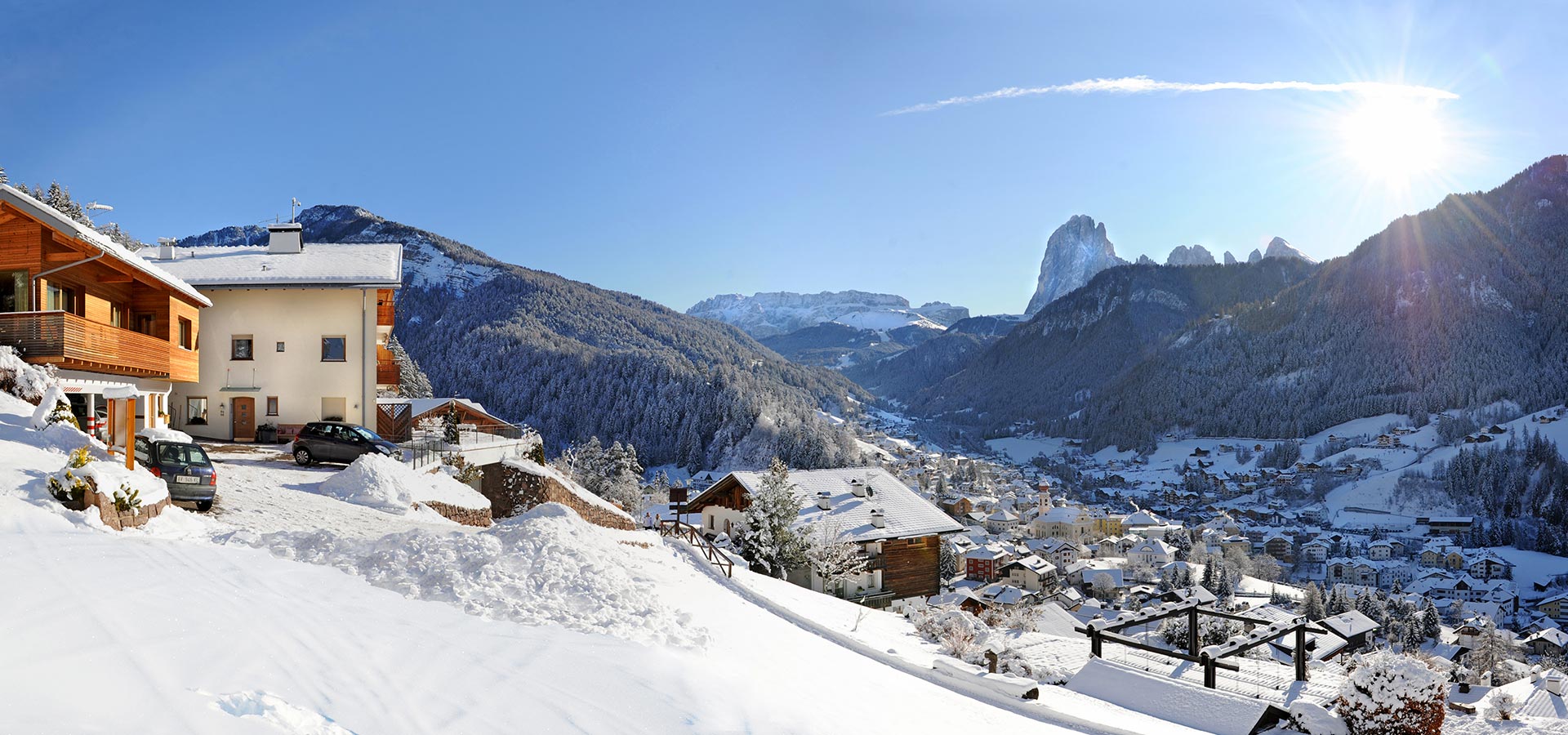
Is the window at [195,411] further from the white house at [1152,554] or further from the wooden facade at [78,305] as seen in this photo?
the white house at [1152,554]

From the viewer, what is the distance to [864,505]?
3531cm

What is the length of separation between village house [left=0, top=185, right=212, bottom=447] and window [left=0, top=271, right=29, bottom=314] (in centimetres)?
2

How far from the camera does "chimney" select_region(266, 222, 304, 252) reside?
2883 centimetres

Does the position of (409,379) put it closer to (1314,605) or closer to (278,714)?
(278,714)

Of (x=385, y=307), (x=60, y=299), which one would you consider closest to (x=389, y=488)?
(x=60, y=299)

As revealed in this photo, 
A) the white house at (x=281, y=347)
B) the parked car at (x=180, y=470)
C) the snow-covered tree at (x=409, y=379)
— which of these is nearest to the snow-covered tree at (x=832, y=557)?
the white house at (x=281, y=347)

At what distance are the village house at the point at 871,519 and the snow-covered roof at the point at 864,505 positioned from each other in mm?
35

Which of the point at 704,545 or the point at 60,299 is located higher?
the point at 60,299

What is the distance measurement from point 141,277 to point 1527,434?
16735 centimetres

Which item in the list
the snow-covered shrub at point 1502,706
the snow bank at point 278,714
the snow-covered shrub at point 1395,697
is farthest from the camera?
the snow-covered shrub at point 1502,706

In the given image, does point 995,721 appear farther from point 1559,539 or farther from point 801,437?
point 1559,539

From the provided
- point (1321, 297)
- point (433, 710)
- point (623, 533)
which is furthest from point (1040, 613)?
point (1321, 297)

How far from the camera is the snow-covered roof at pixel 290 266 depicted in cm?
2602

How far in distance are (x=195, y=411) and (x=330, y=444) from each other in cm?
879
